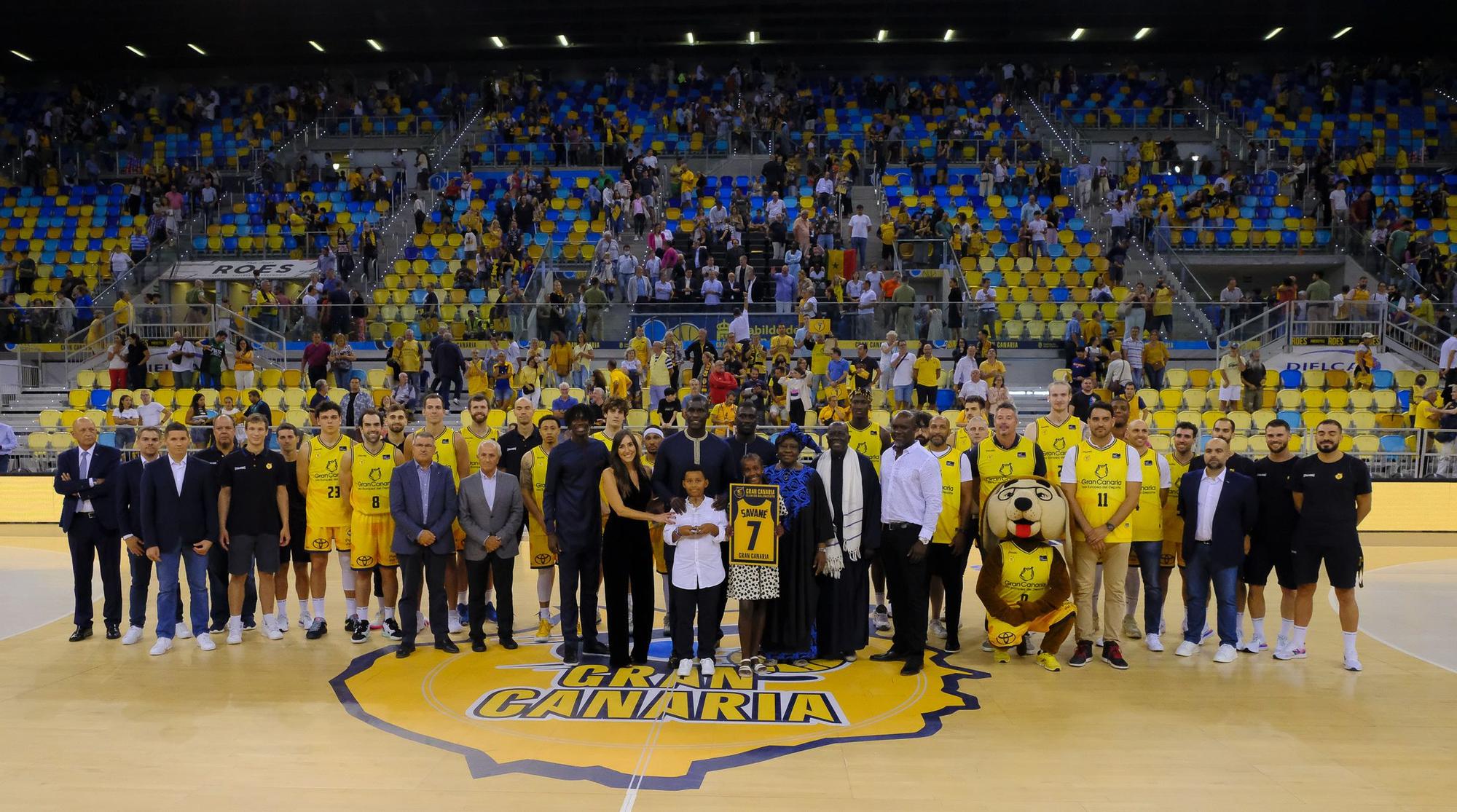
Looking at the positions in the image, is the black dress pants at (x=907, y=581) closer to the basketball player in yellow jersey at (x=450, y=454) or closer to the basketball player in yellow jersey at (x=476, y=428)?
the basketball player in yellow jersey at (x=476, y=428)

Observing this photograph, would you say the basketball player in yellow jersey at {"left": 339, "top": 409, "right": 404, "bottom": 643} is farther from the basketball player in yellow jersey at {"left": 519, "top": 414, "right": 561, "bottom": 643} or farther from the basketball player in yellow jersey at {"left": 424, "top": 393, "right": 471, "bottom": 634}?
the basketball player in yellow jersey at {"left": 519, "top": 414, "right": 561, "bottom": 643}

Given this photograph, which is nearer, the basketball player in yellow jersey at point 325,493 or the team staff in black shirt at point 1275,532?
the team staff in black shirt at point 1275,532

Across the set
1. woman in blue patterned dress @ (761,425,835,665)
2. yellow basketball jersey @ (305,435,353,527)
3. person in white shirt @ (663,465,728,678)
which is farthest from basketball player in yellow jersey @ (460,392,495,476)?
woman in blue patterned dress @ (761,425,835,665)

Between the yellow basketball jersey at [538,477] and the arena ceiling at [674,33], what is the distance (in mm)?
20617

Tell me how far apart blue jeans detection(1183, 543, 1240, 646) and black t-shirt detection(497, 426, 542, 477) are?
16.8 feet

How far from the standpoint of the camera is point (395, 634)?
8.50 metres

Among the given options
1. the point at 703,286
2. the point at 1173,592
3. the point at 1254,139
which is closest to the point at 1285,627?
the point at 1173,592

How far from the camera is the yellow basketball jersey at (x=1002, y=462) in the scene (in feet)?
26.5

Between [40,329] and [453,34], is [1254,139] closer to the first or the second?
[453,34]

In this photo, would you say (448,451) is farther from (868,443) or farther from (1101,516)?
(1101,516)

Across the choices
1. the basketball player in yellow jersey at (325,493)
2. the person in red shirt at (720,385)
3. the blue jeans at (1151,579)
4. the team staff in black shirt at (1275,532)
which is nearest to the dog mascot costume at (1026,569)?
the blue jeans at (1151,579)

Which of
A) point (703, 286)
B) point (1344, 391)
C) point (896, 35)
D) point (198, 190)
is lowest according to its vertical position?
point (1344, 391)

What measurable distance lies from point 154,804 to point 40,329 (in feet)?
54.4

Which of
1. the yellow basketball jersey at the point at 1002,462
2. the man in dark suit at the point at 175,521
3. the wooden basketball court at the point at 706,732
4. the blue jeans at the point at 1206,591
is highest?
the yellow basketball jersey at the point at 1002,462
